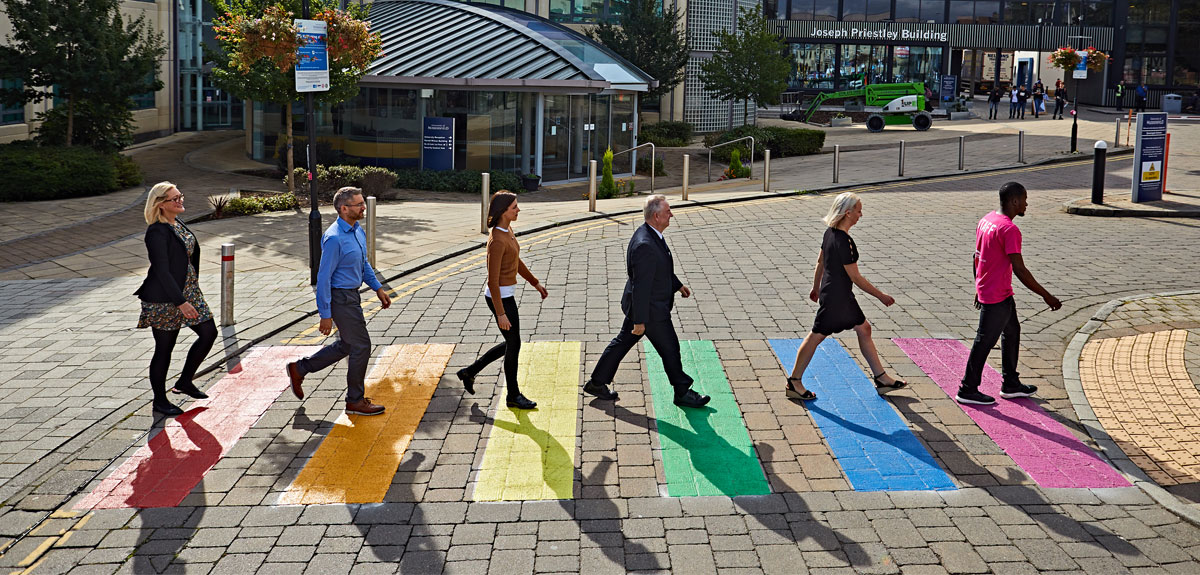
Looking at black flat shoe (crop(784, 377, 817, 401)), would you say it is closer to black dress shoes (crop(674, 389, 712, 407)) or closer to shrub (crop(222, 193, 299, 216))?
black dress shoes (crop(674, 389, 712, 407))

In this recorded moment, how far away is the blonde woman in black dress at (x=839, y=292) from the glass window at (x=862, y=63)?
5198 centimetres

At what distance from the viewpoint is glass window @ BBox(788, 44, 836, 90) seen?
192 feet

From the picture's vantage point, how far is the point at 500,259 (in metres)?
8.14

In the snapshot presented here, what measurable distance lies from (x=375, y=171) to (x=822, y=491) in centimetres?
1679

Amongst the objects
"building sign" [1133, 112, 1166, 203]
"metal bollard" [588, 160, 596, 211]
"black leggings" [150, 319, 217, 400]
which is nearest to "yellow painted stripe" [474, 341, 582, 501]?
"black leggings" [150, 319, 217, 400]

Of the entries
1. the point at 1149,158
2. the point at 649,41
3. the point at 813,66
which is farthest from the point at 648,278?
the point at 813,66

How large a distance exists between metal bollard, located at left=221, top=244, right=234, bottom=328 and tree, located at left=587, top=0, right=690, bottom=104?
2744 centimetres

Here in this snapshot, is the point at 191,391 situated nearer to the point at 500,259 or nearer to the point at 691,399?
the point at 500,259

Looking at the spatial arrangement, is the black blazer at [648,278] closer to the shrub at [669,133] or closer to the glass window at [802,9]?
the shrub at [669,133]

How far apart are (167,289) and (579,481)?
11.7 ft

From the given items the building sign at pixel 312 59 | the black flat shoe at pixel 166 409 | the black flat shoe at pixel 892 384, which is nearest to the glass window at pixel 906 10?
the building sign at pixel 312 59

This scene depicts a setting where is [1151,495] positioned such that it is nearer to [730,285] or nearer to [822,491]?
[822,491]

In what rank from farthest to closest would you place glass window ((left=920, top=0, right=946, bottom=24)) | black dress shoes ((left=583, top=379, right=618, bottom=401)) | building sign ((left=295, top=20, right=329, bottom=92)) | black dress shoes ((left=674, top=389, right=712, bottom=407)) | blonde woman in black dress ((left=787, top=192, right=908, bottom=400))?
glass window ((left=920, top=0, right=946, bottom=24)) → building sign ((left=295, top=20, right=329, bottom=92)) → black dress shoes ((left=583, top=379, right=618, bottom=401)) → black dress shoes ((left=674, top=389, right=712, bottom=407)) → blonde woman in black dress ((left=787, top=192, right=908, bottom=400))

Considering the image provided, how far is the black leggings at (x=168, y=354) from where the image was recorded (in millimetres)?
8242
